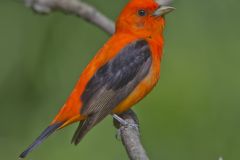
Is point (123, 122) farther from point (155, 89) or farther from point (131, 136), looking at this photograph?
point (155, 89)

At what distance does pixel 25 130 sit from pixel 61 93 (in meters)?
0.58

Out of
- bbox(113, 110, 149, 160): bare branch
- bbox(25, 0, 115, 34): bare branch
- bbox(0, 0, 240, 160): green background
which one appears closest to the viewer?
bbox(113, 110, 149, 160): bare branch

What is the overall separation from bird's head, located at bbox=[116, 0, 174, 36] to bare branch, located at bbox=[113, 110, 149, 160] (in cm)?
82

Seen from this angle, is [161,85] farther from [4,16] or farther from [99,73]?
[4,16]

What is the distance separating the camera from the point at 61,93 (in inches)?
395

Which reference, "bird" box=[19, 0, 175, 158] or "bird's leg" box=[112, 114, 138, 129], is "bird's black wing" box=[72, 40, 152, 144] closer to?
"bird" box=[19, 0, 175, 158]

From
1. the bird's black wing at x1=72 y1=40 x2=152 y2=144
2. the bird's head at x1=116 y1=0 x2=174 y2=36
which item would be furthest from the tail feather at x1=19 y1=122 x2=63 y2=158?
the bird's head at x1=116 y1=0 x2=174 y2=36

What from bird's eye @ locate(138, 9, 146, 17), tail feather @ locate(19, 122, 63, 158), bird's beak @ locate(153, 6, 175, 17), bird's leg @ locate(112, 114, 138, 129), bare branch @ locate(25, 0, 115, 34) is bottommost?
tail feather @ locate(19, 122, 63, 158)

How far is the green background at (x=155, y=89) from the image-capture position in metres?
9.39

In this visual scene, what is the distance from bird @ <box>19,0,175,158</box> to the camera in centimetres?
838

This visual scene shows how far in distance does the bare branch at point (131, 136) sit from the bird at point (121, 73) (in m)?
0.12

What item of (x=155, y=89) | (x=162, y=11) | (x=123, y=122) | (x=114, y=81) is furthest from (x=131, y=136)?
(x=155, y=89)

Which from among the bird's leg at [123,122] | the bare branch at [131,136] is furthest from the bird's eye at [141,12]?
the bird's leg at [123,122]

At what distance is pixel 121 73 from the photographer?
869 cm
